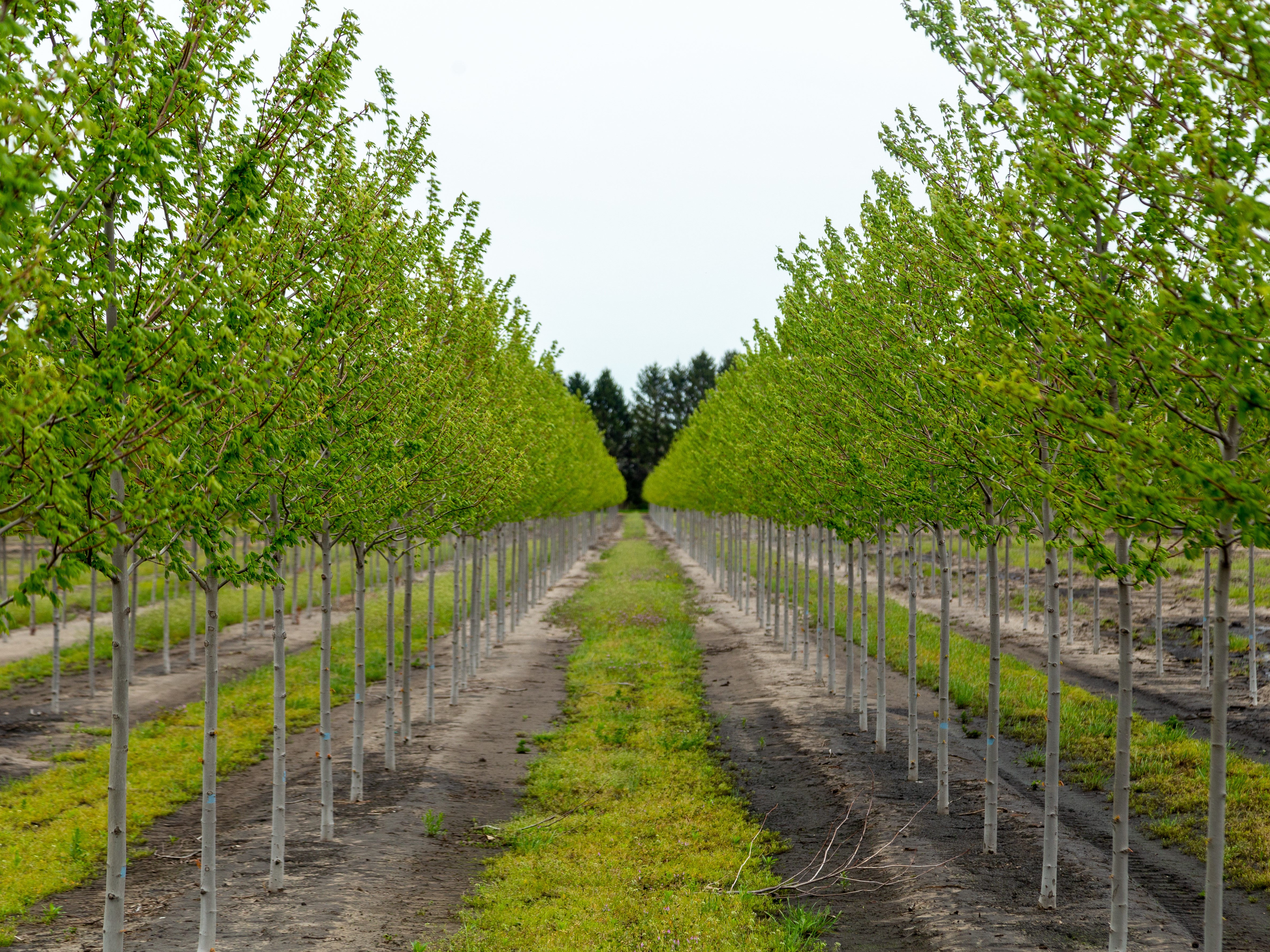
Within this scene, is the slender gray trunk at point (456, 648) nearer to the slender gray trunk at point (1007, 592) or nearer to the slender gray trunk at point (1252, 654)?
the slender gray trunk at point (1252, 654)

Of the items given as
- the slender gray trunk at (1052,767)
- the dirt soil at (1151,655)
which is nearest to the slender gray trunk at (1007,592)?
the dirt soil at (1151,655)

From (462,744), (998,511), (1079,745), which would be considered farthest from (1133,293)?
(462,744)

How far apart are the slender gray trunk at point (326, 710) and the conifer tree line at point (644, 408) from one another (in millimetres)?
126186

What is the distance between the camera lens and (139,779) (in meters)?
16.1

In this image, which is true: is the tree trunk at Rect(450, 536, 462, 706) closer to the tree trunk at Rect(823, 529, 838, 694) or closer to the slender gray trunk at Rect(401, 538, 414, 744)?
the slender gray trunk at Rect(401, 538, 414, 744)

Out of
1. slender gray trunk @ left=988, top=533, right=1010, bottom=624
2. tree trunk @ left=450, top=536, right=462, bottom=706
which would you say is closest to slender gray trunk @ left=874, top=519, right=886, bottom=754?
tree trunk @ left=450, top=536, right=462, bottom=706

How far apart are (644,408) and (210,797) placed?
5287 inches

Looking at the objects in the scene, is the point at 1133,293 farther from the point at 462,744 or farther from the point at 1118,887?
the point at 462,744

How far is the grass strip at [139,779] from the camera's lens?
11.9 meters

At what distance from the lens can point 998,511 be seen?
1256 centimetres

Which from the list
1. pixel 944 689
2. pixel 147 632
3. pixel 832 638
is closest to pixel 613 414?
pixel 147 632

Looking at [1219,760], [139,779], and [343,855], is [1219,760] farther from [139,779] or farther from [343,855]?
[139,779]

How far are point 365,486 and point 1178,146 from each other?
958 cm

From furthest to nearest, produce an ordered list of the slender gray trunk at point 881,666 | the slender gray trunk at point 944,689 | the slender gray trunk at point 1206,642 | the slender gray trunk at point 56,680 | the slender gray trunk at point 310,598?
1. the slender gray trunk at point 310,598
2. the slender gray trunk at point 56,680
3. the slender gray trunk at point 1206,642
4. the slender gray trunk at point 881,666
5. the slender gray trunk at point 944,689
